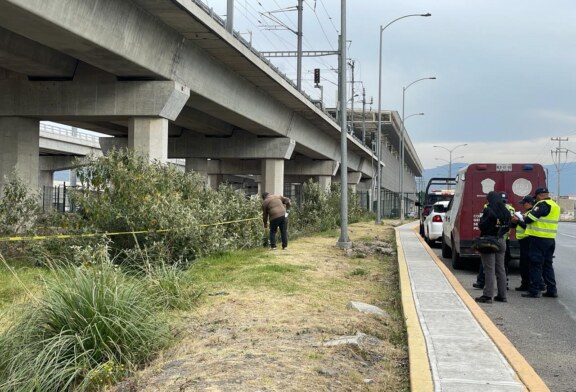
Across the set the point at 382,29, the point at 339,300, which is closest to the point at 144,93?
the point at 339,300

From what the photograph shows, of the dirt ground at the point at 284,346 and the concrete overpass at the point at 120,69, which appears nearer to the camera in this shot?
the dirt ground at the point at 284,346

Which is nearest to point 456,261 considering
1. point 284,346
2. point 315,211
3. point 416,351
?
point 416,351

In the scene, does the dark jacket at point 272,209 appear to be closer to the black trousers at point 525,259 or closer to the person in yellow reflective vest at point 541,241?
the black trousers at point 525,259

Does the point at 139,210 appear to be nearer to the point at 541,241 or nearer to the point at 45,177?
the point at 541,241

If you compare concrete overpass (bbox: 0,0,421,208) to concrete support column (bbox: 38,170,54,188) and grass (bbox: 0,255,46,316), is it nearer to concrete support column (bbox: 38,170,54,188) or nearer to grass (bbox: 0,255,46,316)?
grass (bbox: 0,255,46,316)

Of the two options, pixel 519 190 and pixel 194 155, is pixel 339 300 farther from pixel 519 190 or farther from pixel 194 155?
pixel 194 155

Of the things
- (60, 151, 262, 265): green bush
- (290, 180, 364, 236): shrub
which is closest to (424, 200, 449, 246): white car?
(290, 180, 364, 236): shrub

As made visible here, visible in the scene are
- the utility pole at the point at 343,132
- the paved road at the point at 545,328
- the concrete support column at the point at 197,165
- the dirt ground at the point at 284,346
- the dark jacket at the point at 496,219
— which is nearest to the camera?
the dirt ground at the point at 284,346

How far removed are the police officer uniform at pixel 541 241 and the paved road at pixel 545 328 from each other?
250 millimetres

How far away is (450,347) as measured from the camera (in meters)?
6.20

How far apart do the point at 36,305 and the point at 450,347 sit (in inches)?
164

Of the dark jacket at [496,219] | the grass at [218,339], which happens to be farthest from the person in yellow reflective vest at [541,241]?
the grass at [218,339]

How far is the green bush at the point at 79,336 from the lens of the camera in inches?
204

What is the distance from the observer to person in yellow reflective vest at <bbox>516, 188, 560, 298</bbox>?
409 inches
